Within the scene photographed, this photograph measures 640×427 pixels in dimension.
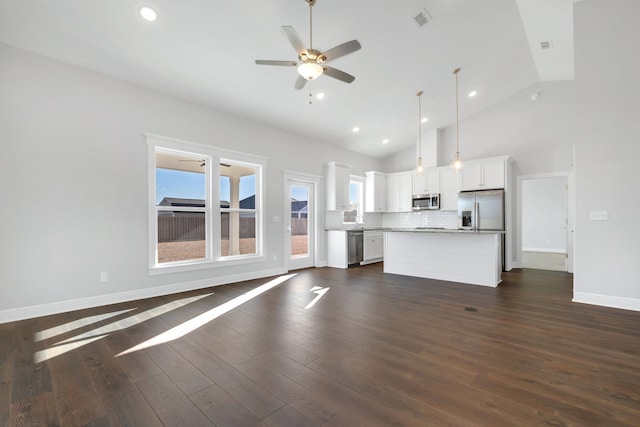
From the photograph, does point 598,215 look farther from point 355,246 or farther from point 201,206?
point 201,206

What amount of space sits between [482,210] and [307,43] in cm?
535

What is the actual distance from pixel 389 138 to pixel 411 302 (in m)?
4.99

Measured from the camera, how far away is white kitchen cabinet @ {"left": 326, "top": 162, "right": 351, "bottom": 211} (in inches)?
273

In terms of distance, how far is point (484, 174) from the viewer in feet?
21.8

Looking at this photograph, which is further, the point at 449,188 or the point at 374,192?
the point at 374,192

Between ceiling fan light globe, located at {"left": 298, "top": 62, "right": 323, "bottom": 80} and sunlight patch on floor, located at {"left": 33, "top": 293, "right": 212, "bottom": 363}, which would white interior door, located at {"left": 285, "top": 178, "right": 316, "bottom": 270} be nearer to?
sunlight patch on floor, located at {"left": 33, "top": 293, "right": 212, "bottom": 363}

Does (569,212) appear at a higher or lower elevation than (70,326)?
higher

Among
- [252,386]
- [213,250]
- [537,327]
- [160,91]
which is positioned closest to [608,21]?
[537,327]

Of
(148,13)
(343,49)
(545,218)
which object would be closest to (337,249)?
(343,49)

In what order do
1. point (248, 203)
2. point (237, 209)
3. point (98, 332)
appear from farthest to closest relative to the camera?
point (248, 203), point (237, 209), point (98, 332)

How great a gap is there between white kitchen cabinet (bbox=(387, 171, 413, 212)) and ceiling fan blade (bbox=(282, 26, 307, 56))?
595 cm

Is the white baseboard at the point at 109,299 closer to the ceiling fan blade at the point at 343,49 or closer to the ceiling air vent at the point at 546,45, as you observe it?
the ceiling fan blade at the point at 343,49

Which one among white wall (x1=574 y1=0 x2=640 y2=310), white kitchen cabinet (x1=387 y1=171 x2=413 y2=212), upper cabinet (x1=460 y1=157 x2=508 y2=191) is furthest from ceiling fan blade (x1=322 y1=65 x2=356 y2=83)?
white kitchen cabinet (x1=387 y1=171 x2=413 y2=212)

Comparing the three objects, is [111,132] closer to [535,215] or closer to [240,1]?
[240,1]
